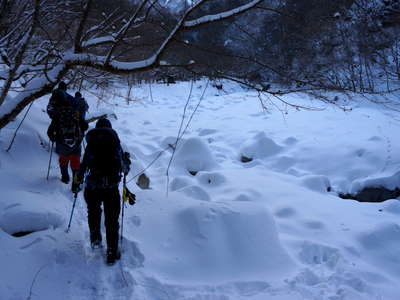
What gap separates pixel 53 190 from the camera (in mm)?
4789

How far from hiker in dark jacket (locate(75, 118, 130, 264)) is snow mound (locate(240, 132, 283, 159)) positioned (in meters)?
6.97

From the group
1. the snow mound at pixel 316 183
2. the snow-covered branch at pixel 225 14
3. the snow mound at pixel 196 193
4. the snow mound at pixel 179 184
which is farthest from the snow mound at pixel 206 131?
the snow-covered branch at pixel 225 14

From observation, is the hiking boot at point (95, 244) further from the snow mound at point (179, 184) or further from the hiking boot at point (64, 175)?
the snow mound at point (179, 184)

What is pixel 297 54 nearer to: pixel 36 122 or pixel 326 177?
pixel 326 177

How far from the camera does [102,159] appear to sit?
343 cm

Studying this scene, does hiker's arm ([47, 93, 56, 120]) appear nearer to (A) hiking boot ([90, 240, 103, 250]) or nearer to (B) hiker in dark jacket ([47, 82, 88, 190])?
(B) hiker in dark jacket ([47, 82, 88, 190])

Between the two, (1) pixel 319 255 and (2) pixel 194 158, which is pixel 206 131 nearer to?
(2) pixel 194 158

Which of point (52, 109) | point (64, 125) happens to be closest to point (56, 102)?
point (52, 109)

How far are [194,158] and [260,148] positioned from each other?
2.74 metres

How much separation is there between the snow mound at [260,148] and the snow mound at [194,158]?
1.72 m

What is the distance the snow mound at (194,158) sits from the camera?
857 centimetres

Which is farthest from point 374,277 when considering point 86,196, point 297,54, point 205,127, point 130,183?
point 205,127

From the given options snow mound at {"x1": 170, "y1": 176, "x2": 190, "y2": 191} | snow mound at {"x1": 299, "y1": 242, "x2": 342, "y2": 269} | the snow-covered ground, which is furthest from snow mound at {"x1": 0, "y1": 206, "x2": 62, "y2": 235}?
snow mound at {"x1": 299, "y1": 242, "x2": 342, "y2": 269}

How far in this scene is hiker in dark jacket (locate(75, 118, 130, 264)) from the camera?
11.2 ft
